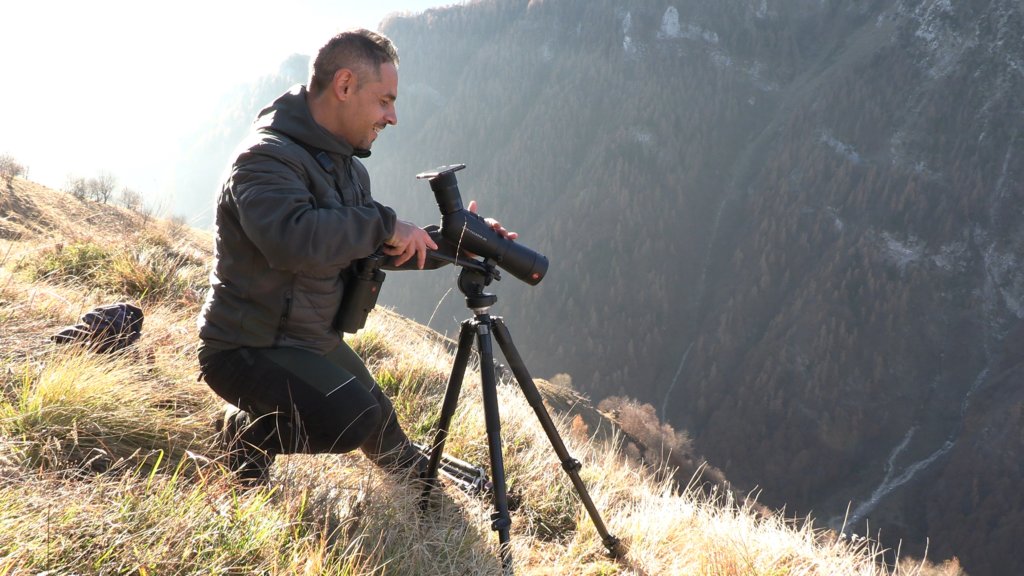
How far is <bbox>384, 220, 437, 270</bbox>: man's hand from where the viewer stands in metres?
2.14

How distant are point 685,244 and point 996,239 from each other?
4104 centimetres

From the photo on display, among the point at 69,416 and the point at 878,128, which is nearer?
the point at 69,416

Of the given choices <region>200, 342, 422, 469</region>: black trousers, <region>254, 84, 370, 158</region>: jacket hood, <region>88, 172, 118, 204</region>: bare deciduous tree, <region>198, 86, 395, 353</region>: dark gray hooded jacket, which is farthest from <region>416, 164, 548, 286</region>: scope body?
<region>88, 172, 118, 204</region>: bare deciduous tree

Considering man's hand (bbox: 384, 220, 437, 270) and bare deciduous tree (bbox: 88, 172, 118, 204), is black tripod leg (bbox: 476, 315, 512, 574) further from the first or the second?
bare deciduous tree (bbox: 88, 172, 118, 204)

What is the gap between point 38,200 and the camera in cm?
965

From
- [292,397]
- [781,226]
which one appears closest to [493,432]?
[292,397]

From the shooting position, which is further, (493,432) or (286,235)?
(493,432)

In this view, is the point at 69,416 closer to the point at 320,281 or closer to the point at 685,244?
the point at 320,281

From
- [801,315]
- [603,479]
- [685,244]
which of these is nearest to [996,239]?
[801,315]

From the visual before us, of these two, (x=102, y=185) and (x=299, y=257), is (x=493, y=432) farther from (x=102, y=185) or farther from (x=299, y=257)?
(x=102, y=185)

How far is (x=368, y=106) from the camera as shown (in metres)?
2.34

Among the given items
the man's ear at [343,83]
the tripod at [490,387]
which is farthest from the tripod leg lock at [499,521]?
the man's ear at [343,83]

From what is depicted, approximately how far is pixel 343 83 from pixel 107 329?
170 cm

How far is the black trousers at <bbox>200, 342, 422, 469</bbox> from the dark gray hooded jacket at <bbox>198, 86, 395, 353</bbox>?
0.06 metres
